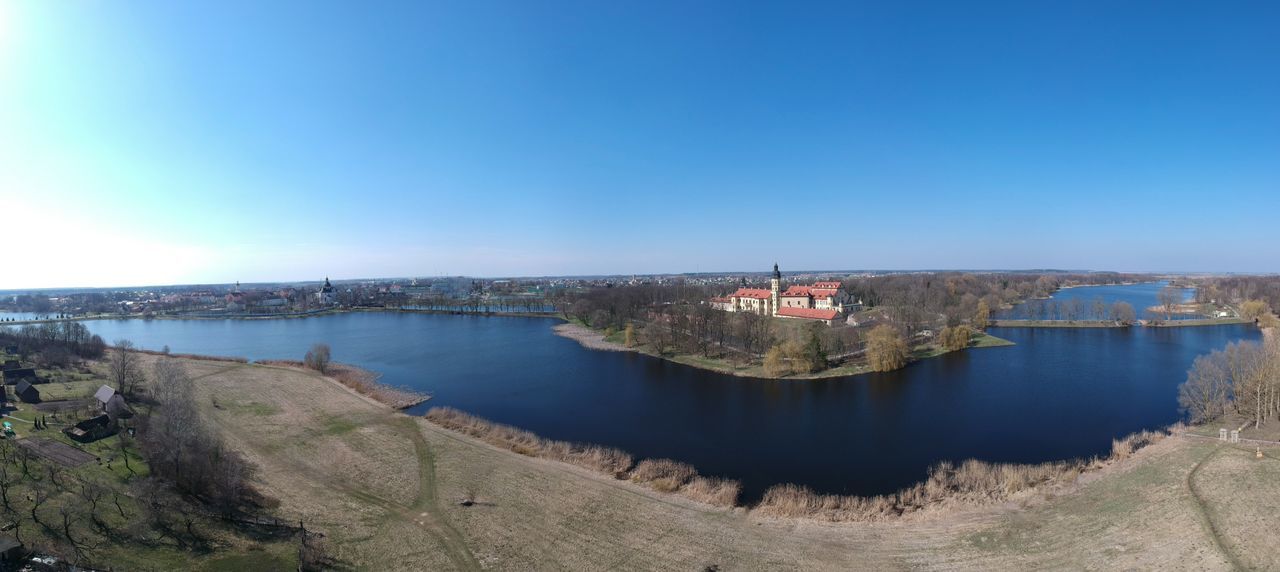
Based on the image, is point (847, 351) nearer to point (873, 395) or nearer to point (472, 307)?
point (873, 395)

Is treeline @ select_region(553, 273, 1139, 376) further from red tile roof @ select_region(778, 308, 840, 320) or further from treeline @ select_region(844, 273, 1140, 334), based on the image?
red tile roof @ select_region(778, 308, 840, 320)

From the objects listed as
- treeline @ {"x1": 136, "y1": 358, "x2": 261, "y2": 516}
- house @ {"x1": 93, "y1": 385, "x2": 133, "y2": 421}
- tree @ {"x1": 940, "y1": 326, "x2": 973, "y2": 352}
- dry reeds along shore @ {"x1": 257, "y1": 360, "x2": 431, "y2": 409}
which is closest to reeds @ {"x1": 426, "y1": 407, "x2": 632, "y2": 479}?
dry reeds along shore @ {"x1": 257, "y1": 360, "x2": 431, "y2": 409}

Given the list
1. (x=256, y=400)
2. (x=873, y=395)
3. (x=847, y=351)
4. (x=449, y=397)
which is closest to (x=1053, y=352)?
(x=847, y=351)

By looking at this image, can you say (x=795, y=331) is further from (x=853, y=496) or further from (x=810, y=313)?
(x=853, y=496)

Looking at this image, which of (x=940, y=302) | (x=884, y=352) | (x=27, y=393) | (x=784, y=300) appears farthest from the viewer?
(x=784, y=300)

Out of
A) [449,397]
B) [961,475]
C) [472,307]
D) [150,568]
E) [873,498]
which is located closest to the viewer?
[150,568]

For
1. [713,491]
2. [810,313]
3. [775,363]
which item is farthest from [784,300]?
[713,491]
